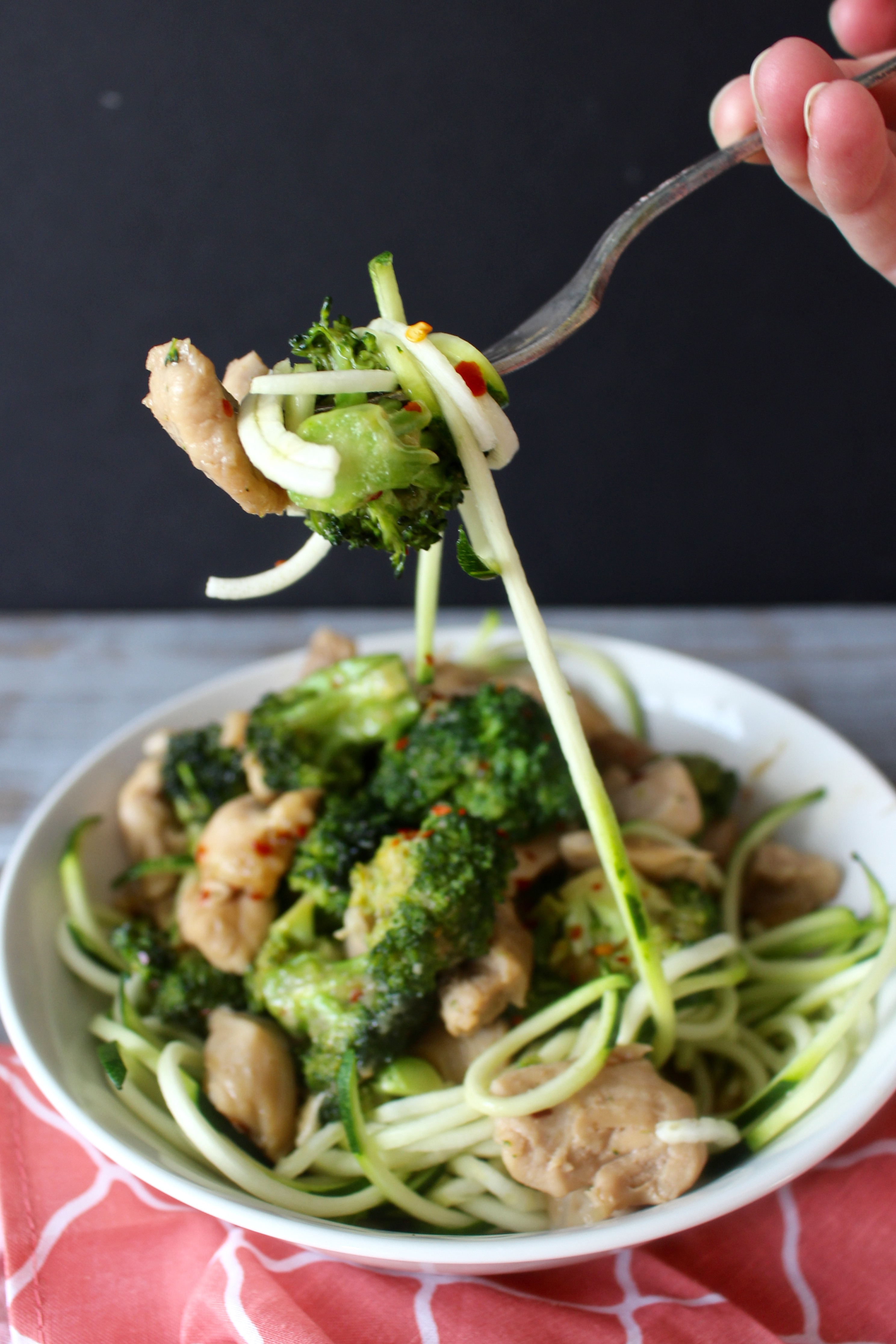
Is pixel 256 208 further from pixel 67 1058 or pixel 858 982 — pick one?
pixel 858 982

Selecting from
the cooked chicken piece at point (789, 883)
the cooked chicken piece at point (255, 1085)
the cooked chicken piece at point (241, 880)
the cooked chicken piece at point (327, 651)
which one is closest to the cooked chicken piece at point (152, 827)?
the cooked chicken piece at point (241, 880)

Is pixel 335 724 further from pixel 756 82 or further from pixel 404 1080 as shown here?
pixel 756 82

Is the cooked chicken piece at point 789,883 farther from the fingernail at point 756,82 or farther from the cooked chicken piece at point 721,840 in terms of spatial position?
the fingernail at point 756,82

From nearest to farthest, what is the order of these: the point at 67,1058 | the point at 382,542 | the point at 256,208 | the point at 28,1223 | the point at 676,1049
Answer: the point at 382,542 → the point at 28,1223 → the point at 67,1058 → the point at 676,1049 → the point at 256,208

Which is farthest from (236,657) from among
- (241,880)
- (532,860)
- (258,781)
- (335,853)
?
(532,860)

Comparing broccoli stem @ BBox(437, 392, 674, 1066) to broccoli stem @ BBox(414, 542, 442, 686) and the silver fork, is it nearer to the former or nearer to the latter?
the silver fork

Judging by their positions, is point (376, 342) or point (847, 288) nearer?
point (376, 342)

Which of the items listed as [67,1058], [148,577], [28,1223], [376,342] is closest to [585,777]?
[376,342]

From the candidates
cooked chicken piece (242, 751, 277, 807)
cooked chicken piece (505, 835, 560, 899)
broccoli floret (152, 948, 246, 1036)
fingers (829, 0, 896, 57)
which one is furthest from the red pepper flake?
fingers (829, 0, 896, 57)
